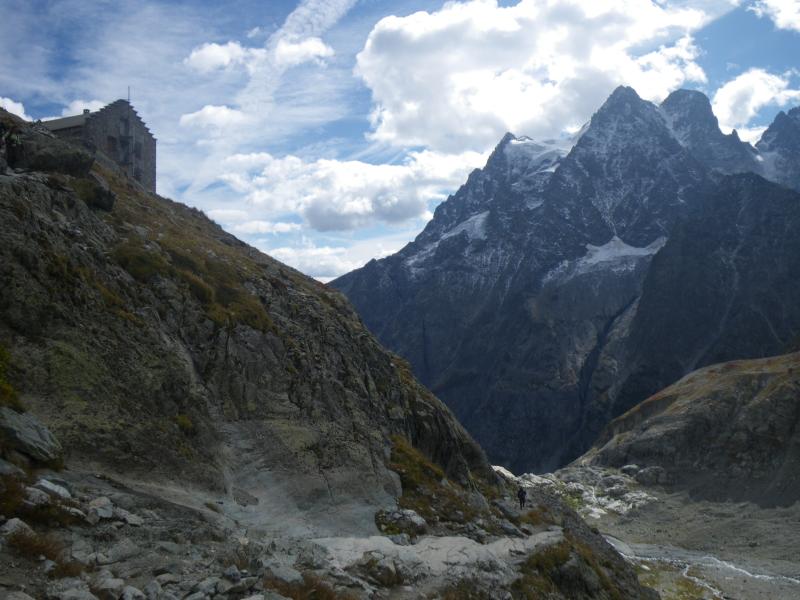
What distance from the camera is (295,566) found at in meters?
19.1

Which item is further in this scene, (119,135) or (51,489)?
(119,135)

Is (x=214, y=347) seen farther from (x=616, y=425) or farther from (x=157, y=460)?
(x=616, y=425)

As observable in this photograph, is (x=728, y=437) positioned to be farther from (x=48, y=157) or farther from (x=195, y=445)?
(x=48, y=157)

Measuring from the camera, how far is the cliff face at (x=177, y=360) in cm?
2245

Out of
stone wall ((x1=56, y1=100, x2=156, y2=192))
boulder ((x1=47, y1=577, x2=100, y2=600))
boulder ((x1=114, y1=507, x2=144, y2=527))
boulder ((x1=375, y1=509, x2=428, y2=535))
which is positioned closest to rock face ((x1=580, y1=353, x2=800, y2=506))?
boulder ((x1=375, y1=509, x2=428, y2=535))

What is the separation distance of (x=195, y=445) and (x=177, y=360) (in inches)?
174

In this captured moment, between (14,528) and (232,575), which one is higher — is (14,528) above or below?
above

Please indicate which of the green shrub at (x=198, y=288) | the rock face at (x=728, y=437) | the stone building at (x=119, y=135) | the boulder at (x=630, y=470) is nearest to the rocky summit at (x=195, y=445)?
the green shrub at (x=198, y=288)

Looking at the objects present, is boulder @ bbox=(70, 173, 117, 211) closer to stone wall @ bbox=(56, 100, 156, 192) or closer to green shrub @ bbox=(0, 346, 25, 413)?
green shrub @ bbox=(0, 346, 25, 413)

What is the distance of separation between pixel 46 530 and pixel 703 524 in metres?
110

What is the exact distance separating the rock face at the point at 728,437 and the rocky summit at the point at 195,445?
82.7 meters

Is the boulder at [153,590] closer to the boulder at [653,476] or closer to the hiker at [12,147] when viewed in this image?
the hiker at [12,147]

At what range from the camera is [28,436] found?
18016 mm

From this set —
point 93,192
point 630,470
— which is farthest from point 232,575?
point 630,470
